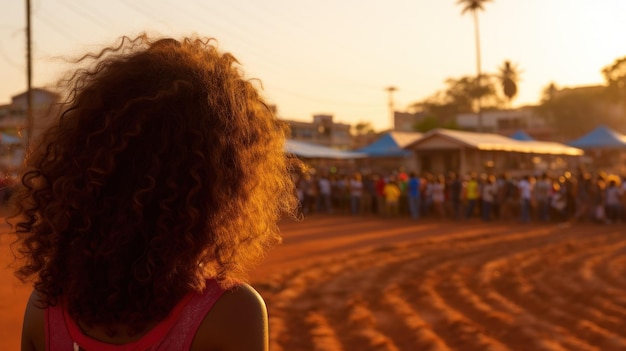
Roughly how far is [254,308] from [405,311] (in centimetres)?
702

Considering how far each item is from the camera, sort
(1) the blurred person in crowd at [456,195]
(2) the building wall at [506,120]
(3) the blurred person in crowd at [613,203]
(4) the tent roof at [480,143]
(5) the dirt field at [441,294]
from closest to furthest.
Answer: (5) the dirt field at [441,294] < (3) the blurred person in crowd at [613,203] < (1) the blurred person in crowd at [456,195] < (4) the tent roof at [480,143] < (2) the building wall at [506,120]

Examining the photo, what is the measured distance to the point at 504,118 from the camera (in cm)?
8662

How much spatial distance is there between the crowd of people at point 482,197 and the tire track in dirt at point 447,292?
426 centimetres

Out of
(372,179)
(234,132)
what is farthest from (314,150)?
(234,132)

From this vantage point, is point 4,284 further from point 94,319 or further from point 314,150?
point 314,150

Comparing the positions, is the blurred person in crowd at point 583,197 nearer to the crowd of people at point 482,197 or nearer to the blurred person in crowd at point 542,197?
the crowd of people at point 482,197

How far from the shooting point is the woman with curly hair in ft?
5.01

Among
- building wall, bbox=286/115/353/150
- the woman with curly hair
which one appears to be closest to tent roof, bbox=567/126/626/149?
building wall, bbox=286/115/353/150

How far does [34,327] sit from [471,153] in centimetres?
3358

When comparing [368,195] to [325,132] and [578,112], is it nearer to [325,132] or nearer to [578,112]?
[325,132]

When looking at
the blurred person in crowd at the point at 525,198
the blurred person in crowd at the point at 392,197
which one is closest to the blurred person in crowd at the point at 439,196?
the blurred person in crowd at the point at 392,197

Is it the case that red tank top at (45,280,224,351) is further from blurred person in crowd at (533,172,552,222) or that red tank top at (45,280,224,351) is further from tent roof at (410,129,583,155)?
tent roof at (410,129,583,155)

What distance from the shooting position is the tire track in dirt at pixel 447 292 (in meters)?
7.02

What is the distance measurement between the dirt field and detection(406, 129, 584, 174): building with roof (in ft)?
51.3
